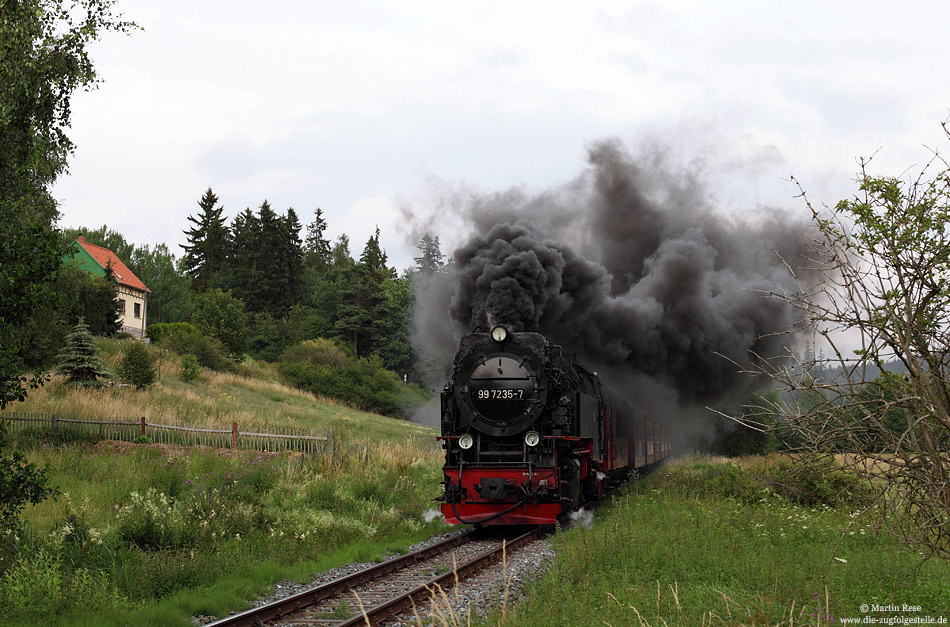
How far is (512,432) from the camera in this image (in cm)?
1289

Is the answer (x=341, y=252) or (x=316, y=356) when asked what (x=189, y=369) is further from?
(x=341, y=252)

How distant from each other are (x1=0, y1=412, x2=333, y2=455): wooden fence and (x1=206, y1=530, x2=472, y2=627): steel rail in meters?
9.89

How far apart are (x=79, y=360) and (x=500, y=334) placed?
2055cm

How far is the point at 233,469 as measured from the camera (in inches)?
626

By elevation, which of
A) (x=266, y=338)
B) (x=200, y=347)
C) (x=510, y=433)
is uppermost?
(x=266, y=338)

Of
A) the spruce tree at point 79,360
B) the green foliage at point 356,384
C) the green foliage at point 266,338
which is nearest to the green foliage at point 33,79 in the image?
the spruce tree at point 79,360

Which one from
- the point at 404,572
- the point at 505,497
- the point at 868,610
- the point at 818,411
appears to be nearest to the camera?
the point at 818,411

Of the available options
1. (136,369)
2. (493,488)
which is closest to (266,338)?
(136,369)

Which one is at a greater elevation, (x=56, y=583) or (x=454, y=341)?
(x=454, y=341)

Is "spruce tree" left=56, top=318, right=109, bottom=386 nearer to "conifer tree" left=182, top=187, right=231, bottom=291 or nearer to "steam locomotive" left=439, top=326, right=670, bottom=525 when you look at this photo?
"steam locomotive" left=439, top=326, right=670, bottom=525

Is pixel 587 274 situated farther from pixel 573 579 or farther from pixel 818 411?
pixel 818 411

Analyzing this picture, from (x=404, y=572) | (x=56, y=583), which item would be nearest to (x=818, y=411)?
(x=404, y=572)

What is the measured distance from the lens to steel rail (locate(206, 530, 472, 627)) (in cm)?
703

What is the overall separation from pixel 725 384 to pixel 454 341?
9187 mm
